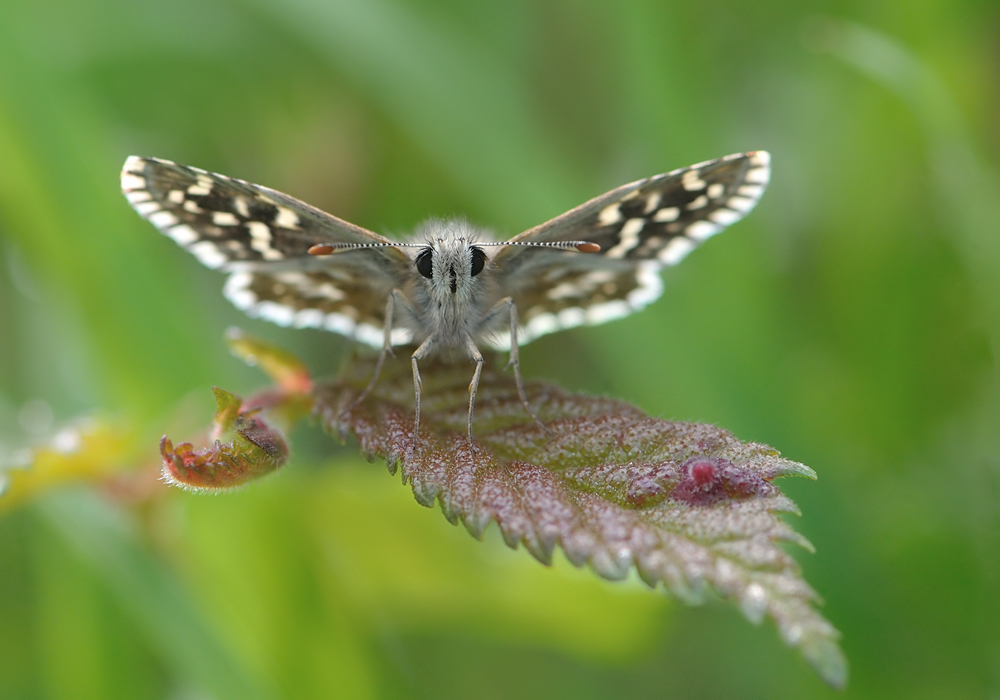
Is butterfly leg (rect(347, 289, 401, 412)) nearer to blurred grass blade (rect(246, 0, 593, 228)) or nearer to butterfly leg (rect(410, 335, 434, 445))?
butterfly leg (rect(410, 335, 434, 445))

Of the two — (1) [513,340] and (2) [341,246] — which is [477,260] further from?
(2) [341,246]

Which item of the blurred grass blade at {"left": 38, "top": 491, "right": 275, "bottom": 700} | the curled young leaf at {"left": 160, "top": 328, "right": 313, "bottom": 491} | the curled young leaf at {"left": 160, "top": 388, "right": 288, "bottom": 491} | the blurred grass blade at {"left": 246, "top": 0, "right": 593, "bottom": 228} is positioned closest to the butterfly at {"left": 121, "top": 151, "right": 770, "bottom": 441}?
the curled young leaf at {"left": 160, "top": 328, "right": 313, "bottom": 491}

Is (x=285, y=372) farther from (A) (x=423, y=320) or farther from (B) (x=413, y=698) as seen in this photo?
(B) (x=413, y=698)

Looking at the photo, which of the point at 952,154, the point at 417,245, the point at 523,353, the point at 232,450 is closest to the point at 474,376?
the point at 417,245

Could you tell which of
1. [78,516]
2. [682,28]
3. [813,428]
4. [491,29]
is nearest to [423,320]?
[78,516]

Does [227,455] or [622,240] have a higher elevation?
[622,240]

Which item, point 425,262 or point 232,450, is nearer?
point 232,450

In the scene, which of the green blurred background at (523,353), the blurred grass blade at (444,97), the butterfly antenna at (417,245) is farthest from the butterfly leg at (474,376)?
the blurred grass blade at (444,97)
